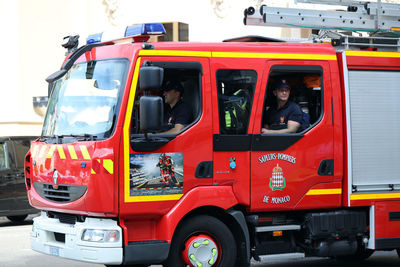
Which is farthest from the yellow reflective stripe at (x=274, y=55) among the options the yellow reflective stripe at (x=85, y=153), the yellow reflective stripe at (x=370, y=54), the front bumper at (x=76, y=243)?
the front bumper at (x=76, y=243)

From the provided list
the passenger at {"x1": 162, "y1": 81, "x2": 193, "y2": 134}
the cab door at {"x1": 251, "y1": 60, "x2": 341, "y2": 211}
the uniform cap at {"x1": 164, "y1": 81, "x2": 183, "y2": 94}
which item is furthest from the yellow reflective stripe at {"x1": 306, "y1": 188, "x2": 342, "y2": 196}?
the uniform cap at {"x1": 164, "y1": 81, "x2": 183, "y2": 94}

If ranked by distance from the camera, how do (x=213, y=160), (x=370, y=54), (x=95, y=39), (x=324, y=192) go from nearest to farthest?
1. (x=213, y=160)
2. (x=324, y=192)
3. (x=95, y=39)
4. (x=370, y=54)

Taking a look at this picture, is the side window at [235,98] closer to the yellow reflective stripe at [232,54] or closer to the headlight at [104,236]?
the yellow reflective stripe at [232,54]

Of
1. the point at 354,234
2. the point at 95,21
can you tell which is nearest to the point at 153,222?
the point at 354,234

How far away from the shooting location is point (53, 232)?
7.84 metres

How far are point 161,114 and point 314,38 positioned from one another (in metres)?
3.08

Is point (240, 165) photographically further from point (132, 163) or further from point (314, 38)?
point (314, 38)

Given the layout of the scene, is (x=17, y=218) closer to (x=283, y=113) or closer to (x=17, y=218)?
(x=17, y=218)

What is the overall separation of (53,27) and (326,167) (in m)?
17.0

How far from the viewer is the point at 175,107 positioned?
7.84 meters

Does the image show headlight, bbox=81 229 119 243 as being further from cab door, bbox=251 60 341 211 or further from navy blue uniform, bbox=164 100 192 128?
cab door, bbox=251 60 341 211

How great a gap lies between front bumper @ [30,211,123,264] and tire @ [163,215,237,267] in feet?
2.09

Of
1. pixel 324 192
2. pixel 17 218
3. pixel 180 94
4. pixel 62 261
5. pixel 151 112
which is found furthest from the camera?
pixel 17 218

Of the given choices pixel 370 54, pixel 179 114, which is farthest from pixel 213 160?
pixel 370 54
